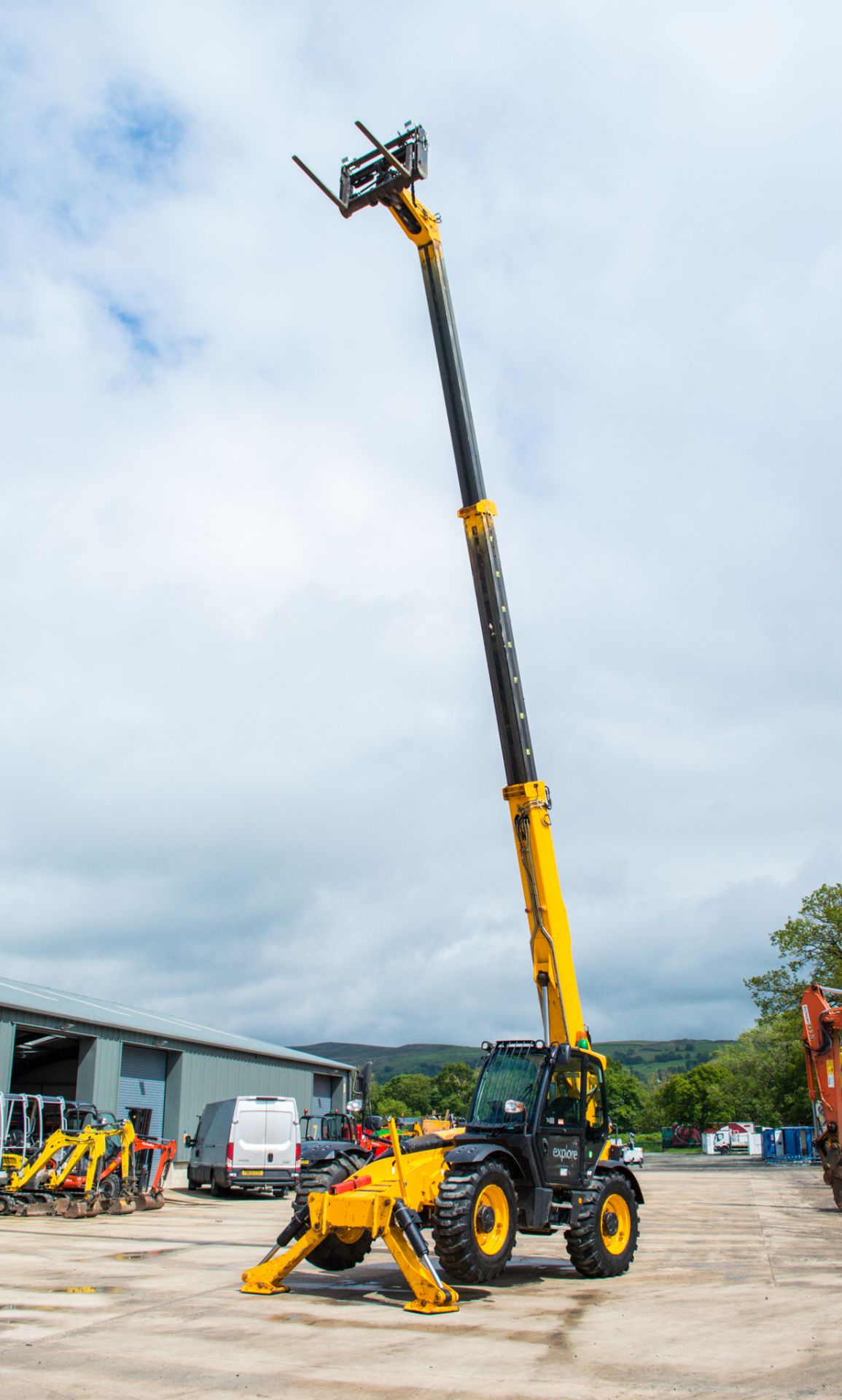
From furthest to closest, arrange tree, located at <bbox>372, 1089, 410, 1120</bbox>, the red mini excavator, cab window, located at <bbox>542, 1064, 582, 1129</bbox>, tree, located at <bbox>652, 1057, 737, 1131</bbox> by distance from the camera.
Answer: tree, located at <bbox>652, 1057, 737, 1131</bbox> → tree, located at <bbox>372, 1089, 410, 1120</bbox> → the red mini excavator → cab window, located at <bbox>542, 1064, 582, 1129</bbox>

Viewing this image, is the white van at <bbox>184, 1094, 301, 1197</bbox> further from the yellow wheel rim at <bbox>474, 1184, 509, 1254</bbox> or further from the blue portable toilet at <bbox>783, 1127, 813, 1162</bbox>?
the blue portable toilet at <bbox>783, 1127, 813, 1162</bbox>

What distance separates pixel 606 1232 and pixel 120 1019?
25583 millimetres

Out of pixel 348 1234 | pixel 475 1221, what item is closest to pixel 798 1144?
pixel 475 1221

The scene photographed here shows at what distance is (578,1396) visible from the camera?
6398 millimetres

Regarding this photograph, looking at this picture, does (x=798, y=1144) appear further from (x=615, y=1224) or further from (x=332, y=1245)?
(x=332, y=1245)

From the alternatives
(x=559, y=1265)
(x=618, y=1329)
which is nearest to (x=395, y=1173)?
(x=618, y=1329)

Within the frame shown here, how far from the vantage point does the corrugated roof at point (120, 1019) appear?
2873 centimetres

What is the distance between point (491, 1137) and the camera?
36.0 ft

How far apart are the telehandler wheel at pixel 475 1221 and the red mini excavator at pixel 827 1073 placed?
32.1 feet

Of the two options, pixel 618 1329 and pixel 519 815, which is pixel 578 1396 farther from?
pixel 519 815

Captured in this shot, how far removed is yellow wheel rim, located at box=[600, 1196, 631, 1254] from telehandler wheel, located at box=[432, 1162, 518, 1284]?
1571 mm

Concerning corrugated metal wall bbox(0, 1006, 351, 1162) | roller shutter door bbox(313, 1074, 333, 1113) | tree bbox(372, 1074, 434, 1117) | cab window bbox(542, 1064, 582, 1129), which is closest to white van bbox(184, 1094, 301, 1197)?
corrugated metal wall bbox(0, 1006, 351, 1162)

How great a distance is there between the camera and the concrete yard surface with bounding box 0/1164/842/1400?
264 inches

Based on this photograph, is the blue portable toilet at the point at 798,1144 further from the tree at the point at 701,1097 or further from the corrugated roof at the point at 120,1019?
the tree at the point at 701,1097
